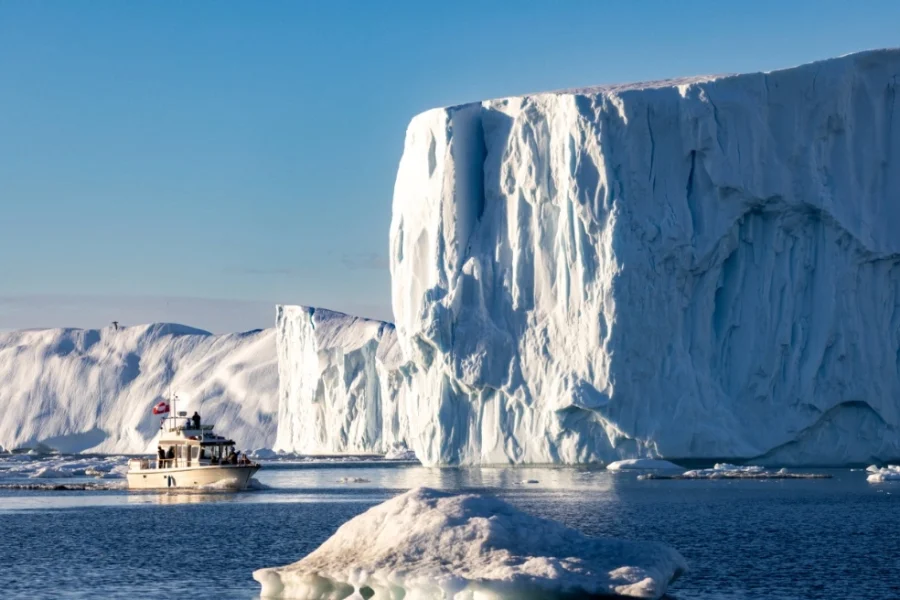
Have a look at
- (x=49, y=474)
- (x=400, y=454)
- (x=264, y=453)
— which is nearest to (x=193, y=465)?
(x=49, y=474)

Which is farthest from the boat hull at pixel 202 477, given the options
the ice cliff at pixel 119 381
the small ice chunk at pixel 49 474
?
the ice cliff at pixel 119 381

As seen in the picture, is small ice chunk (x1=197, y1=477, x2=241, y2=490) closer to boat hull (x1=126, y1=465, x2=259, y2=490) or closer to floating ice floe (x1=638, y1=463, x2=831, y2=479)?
boat hull (x1=126, y1=465, x2=259, y2=490)

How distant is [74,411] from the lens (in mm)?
102125

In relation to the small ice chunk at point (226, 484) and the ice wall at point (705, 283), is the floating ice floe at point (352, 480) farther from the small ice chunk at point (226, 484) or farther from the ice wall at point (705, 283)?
the small ice chunk at point (226, 484)

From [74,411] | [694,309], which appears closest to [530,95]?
[694,309]

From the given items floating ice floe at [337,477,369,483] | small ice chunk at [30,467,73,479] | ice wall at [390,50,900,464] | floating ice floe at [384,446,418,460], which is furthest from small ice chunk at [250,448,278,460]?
ice wall at [390,50,900,464]

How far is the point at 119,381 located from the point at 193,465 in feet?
209

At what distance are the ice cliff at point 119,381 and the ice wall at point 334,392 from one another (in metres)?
14.9

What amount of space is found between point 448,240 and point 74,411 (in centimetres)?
6344

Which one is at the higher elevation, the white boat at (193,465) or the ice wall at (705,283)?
the ice wall at (705,283)

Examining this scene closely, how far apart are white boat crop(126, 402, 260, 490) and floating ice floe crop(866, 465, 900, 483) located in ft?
55.3

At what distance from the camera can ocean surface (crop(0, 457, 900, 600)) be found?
56.4 ft

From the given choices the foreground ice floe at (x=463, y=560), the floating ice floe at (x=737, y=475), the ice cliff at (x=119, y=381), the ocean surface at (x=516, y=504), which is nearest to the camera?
the foreground ice floe at (x=463, y=560)

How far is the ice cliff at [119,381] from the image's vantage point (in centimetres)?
9562
